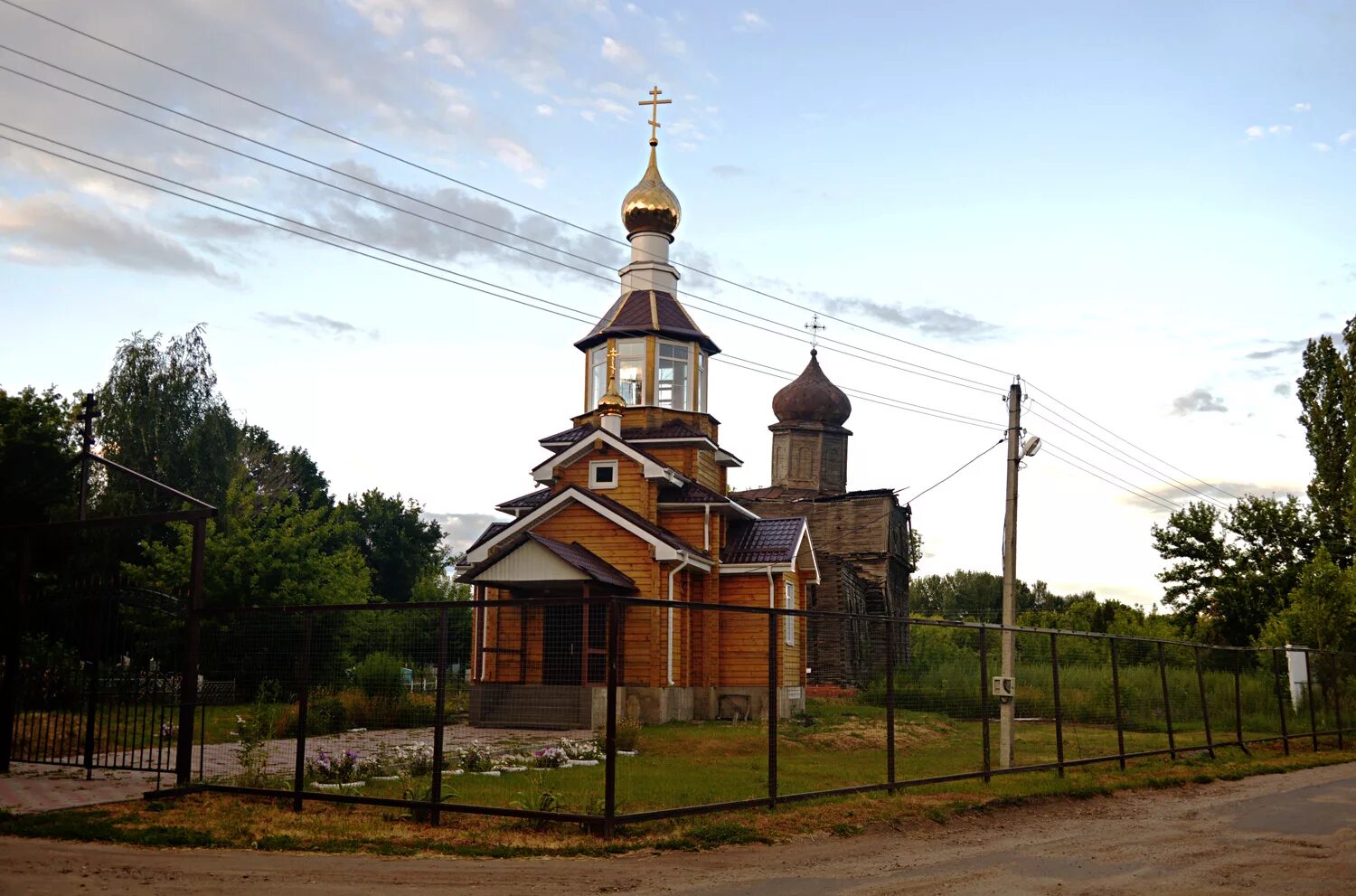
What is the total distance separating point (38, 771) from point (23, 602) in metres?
2.06

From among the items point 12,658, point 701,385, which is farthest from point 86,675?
point 701,385

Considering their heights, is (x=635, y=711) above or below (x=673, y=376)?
below

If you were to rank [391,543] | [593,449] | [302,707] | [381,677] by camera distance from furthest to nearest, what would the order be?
[391,543]
[593,449]
[381,677]
[302,707]

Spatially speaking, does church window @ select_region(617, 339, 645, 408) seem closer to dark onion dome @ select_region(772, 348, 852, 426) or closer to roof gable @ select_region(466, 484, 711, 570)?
roof gable @ select_region(466, 484, 711, 570)

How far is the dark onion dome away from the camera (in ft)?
168

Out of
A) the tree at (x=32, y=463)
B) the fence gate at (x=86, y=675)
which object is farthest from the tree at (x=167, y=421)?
the fence gate at (x=86, y=675)

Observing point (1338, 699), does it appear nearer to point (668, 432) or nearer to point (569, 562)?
point (569, 562)

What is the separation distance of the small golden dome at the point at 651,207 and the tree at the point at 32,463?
15.6m

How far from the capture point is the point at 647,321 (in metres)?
30.5

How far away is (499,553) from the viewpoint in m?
23.4

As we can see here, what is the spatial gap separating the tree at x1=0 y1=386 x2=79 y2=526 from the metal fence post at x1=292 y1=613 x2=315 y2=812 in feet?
29.7

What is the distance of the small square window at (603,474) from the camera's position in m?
27.1

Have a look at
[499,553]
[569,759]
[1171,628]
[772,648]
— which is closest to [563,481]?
[499,553]

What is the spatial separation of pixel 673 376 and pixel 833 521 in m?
15.9
